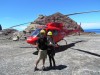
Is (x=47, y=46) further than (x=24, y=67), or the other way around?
(x=24, y=67)

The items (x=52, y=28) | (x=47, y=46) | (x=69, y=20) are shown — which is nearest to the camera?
(x=47, y=46)

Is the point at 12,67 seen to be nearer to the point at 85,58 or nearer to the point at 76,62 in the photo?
the point at 76,62

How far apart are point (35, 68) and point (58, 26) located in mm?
10552

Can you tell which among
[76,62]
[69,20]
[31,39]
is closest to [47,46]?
[76,62]

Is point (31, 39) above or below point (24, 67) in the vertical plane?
above

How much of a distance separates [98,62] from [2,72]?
6.90 metres

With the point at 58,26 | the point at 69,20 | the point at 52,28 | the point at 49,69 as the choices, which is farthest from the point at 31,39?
the point at 69,20

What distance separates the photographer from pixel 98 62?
16.0m

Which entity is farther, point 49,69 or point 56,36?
point 56,36

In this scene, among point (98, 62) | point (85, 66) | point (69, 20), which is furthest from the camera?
point (69, 20)

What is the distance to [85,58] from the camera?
57.6 feet

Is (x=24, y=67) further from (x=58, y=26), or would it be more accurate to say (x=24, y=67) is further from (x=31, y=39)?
(x=58, y=26)

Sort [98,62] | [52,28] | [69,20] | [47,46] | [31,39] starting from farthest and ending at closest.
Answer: [69,20] < [52,28] < [31,39] < [98,62] < [47,46]

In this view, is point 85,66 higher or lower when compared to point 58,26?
lower
